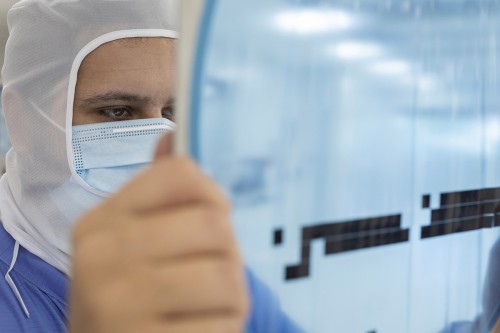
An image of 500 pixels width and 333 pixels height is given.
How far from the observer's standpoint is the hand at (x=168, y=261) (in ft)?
1.33

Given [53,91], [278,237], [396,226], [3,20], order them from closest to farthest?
[278,237] < [396,226] < [53,91] < [3,20]

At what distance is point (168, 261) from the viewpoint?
41 centimetres

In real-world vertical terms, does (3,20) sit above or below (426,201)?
above

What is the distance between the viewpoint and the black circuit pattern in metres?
0.53

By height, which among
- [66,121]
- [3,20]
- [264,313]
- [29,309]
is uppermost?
[3,20]

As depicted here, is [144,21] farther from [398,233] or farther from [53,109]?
[398,233]

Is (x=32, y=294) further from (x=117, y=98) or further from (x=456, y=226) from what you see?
(x=456, y=226)

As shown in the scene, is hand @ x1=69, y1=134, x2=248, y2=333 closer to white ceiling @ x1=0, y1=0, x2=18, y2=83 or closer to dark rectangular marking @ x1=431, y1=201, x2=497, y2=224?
dark rectangular marking @ x1=431, y1=201, x2=497, y2=224

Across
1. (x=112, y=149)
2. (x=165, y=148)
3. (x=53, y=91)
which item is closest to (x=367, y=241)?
(x=165, y=148)

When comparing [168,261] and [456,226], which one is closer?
[168,261]

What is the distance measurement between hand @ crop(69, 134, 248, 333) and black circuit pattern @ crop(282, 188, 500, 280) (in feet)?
0.35

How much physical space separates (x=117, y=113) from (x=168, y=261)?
91 cm

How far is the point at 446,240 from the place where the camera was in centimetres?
66

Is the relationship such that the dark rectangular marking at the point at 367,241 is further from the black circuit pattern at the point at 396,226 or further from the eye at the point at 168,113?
the eye at the point at 168,113
